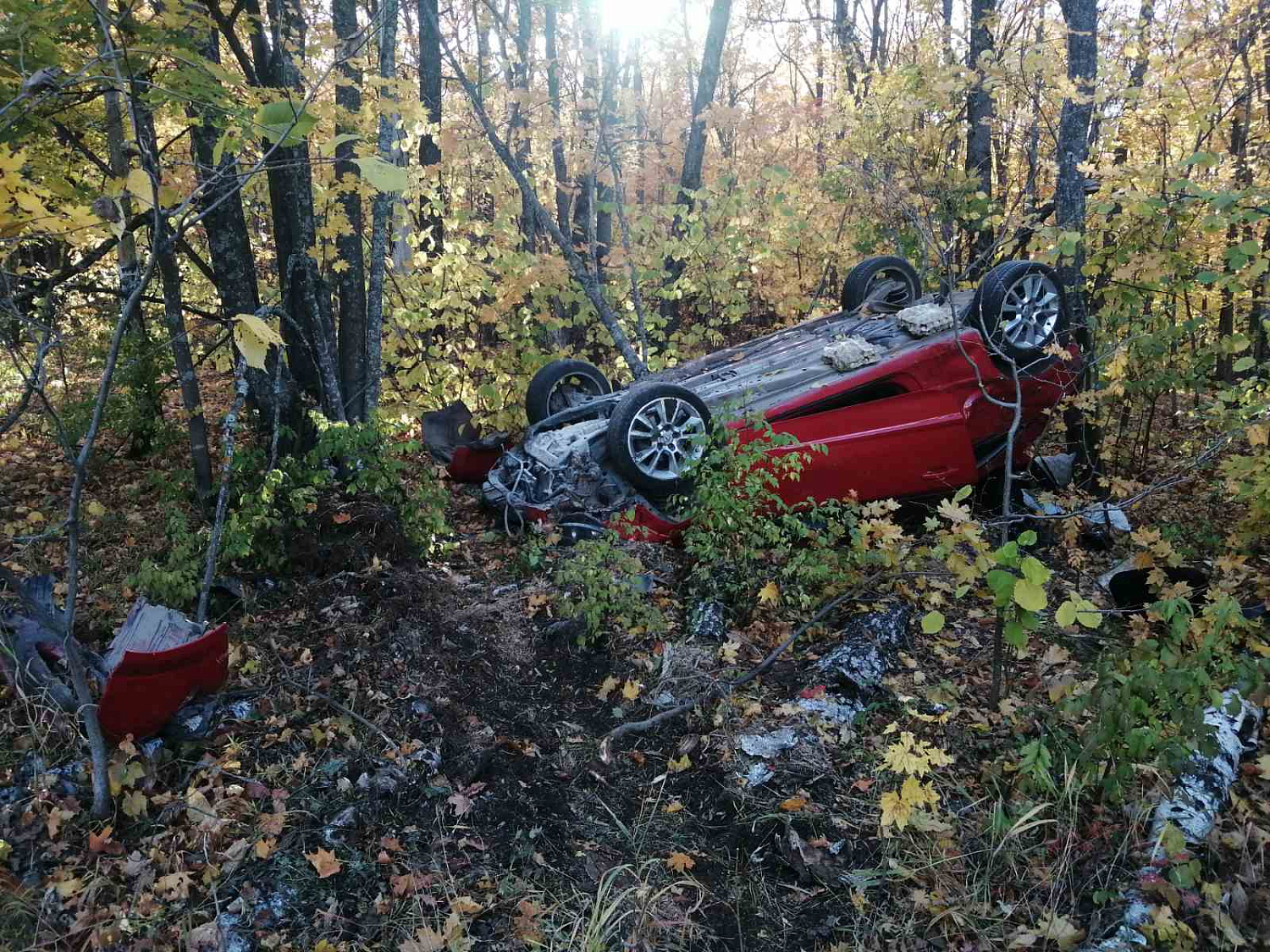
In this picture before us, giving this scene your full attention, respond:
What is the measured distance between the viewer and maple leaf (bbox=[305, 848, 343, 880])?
122 inches

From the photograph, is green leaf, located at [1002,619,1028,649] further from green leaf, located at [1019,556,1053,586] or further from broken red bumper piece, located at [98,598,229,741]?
broken red bumper piece, located at [98,598,229,741]

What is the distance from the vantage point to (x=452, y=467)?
723 cm

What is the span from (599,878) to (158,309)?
826cm

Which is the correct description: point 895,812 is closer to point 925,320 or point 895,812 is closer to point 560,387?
point 925,320

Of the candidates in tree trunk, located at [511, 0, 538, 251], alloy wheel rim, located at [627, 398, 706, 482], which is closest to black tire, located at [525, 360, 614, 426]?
alloy wheel rim, located at [627, 398, 706, 482]

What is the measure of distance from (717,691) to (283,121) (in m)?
3.32

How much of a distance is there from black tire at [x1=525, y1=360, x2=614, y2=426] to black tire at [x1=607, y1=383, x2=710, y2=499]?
4.99 feet

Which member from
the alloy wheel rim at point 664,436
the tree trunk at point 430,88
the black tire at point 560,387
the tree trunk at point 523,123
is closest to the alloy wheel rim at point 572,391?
the black tire at point 560,387

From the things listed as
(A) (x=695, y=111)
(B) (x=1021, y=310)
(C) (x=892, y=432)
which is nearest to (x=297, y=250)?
(C) (x=892, y=432)

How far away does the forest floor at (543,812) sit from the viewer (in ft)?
9.59

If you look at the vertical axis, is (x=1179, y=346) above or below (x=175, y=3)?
below

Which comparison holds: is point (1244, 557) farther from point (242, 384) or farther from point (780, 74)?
point (780, 74)

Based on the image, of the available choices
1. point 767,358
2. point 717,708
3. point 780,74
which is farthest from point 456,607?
point 780,74

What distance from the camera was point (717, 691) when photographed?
14.2 feet
